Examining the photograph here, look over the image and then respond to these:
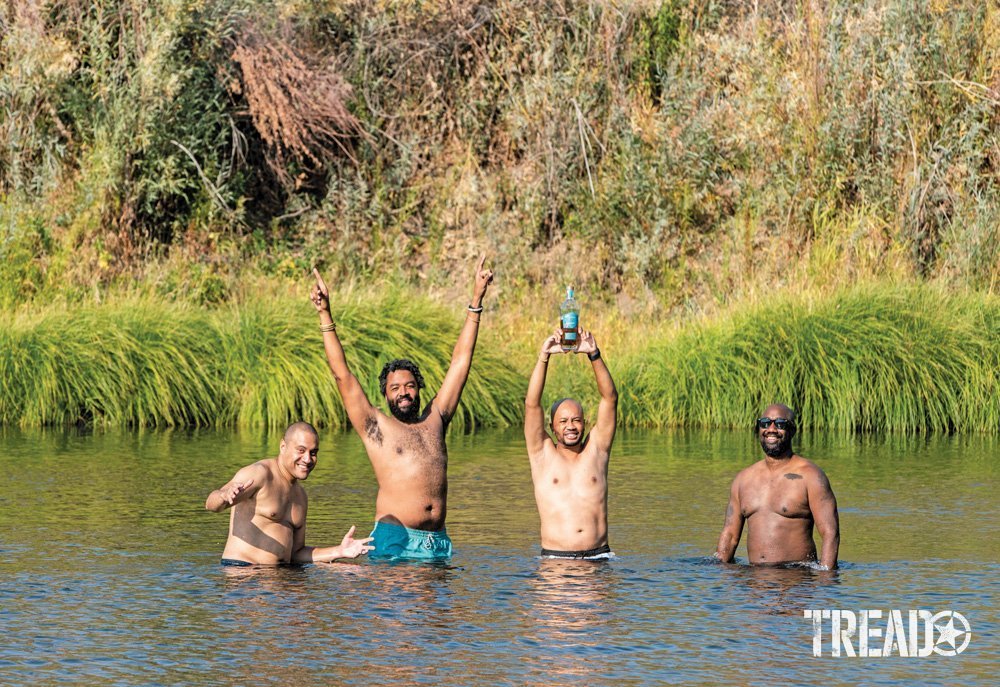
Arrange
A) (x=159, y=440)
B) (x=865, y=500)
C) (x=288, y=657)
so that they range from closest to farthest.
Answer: (x=288, y=657), (x=865, y=500), (x=159, y=440)

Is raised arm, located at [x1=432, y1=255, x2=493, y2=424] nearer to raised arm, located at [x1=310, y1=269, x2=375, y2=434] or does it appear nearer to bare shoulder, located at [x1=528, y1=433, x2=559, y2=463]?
raised arm, located at [x1=310, y1=269, x2=375, y2=434]

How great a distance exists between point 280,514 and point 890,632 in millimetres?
3970

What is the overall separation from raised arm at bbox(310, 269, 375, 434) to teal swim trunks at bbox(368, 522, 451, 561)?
0.70 metres

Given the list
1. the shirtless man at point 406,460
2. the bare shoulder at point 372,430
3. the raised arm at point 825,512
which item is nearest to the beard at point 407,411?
the shirtless man at point 406,460

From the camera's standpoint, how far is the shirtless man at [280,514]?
417 inches

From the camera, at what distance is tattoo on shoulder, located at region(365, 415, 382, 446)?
1131 centimetres

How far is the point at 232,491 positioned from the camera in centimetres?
968

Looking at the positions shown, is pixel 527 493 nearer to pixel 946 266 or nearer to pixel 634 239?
pixel 946 266

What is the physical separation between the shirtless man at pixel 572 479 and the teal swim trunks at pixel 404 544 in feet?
2.52

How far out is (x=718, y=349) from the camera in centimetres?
1950

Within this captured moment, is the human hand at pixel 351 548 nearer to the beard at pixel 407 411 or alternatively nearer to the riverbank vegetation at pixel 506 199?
the beard at pixel 407 411

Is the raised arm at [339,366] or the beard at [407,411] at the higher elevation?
the raised arm at [339,366]

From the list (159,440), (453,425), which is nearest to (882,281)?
(453,425)

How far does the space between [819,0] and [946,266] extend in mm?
5120
